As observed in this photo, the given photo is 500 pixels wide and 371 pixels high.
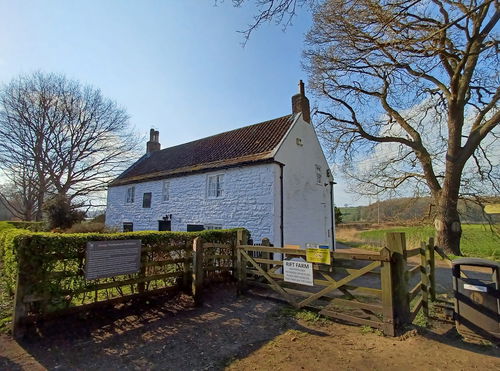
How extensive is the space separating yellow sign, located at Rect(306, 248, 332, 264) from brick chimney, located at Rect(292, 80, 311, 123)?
10826mm

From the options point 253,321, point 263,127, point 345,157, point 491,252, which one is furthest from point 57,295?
point 491,252

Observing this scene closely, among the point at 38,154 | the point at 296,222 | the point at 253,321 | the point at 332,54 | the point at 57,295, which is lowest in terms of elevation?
the point at 253,321

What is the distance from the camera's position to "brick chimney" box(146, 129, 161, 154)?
25.6 metres

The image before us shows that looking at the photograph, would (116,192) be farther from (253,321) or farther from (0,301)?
(253,321)

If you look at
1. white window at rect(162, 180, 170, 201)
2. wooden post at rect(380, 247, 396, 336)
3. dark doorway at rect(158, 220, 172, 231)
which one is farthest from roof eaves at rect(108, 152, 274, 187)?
wooden post at rect(380, 247, 396, 336)

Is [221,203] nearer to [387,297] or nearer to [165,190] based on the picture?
[165,190]

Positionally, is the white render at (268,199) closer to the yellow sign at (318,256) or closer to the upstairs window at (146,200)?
the upstairs window at (146,200)

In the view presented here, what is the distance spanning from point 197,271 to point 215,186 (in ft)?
25.5

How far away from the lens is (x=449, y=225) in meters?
13.8

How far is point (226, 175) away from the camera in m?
13.6

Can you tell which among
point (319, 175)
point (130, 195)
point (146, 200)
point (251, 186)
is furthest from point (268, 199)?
point (130, 195)

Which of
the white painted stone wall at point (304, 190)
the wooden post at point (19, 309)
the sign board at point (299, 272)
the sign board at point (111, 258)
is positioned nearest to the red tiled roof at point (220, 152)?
the white painted stone wall at point (304, 190)

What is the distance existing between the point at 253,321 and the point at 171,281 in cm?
286

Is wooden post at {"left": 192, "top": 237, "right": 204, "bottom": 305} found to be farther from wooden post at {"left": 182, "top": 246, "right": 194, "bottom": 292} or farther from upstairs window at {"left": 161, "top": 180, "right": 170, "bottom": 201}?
upstairs window at {"left": 161, "top": 180, "right": 170, "bottom": 201}
